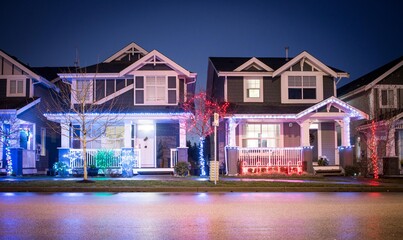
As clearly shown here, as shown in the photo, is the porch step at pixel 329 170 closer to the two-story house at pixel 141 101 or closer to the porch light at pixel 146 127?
the two-story house at pixel 141 101

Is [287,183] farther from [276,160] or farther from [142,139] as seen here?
[142,139]

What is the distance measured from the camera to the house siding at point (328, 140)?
31552 mm

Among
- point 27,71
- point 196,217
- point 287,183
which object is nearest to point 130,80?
point 27,71

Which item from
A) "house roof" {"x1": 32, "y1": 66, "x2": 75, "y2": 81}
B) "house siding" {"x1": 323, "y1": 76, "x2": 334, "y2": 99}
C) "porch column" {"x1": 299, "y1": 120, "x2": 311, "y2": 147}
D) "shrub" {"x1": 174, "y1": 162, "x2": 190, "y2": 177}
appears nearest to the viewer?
"shrub" {"x1": 174, "y1": 162, "x2": 190, "y2": 177}

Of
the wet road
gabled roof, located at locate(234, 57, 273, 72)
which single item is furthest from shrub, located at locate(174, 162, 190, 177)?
the wet road

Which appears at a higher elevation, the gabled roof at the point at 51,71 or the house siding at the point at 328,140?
the gabled roof at the point at 51,71

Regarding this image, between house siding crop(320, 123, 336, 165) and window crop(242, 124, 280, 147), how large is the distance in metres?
3.05

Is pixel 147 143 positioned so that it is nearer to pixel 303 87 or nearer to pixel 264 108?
pixel 264 108

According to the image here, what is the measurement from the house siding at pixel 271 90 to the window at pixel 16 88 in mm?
15453

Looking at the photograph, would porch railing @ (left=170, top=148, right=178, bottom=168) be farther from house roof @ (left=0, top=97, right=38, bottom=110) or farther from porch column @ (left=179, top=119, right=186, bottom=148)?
house roof @ (left=0, top=97, right=38, bottom=110)

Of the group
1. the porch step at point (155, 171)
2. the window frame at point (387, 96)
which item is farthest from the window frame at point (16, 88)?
the window frame at point (387, 96)

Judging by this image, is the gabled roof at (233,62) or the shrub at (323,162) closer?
the shrub at (323,162)

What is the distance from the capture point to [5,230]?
980 cm

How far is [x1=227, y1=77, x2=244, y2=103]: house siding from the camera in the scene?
103ft
